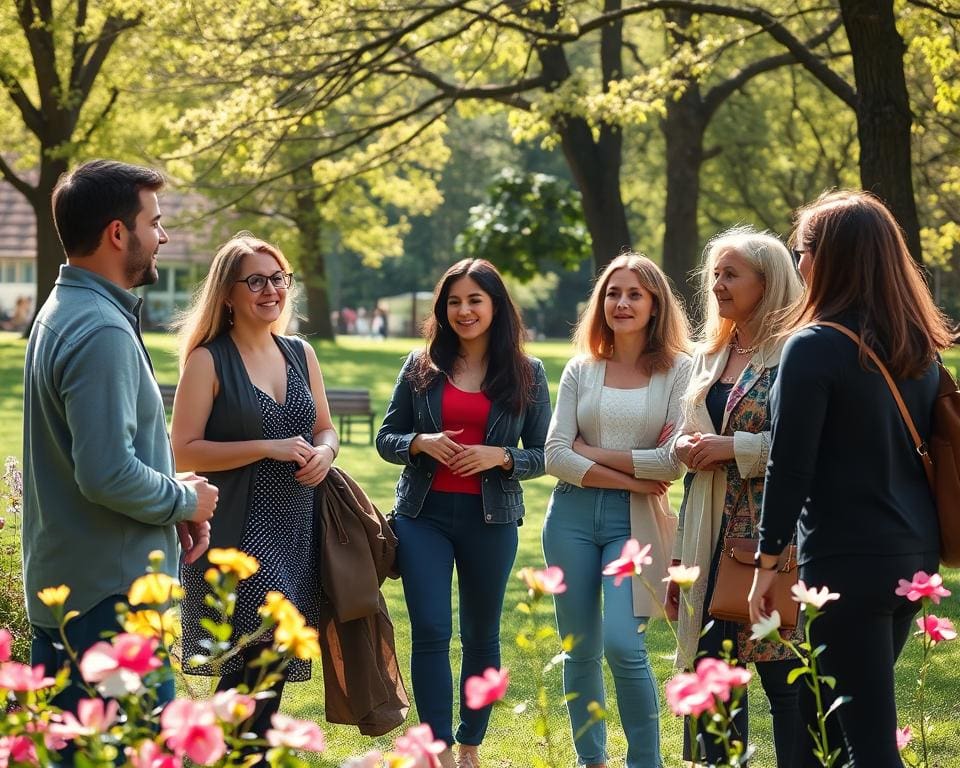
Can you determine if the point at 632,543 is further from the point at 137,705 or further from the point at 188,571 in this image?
the point at 188,571

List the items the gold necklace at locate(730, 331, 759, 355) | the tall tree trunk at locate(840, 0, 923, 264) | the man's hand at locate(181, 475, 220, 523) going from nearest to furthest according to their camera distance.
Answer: the man's hand at locate(181, 475, 220, 523) → the gold necklace at locate(730, 331, 759, 355) → the tall tree trunk at locate(840, 0, 923, 264)

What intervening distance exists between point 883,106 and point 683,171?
43.2 feet

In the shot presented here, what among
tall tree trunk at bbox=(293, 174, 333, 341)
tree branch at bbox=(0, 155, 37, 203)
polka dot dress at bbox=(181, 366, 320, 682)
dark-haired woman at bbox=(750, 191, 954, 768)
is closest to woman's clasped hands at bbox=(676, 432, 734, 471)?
dark-haired woman at bbox=(750, 191, 954, 768)

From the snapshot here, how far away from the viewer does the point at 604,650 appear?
5.11m

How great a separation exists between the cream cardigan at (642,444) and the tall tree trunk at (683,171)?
17.8m

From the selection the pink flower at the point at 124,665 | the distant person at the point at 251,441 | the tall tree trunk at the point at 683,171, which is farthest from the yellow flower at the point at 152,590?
the tall tree trunk at the point at 683,171

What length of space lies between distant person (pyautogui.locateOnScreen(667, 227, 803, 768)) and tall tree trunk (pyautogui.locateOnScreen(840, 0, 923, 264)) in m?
5.70

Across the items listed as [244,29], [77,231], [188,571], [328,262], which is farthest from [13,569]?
[328,262]

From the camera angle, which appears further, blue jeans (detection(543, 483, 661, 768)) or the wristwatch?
blue jeans (detection(543, 483, 661, 768))

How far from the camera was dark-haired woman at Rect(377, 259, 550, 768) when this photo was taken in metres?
5.31

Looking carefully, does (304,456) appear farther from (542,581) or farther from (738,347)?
(542,581)

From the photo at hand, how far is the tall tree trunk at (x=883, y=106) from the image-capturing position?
33.4 ft

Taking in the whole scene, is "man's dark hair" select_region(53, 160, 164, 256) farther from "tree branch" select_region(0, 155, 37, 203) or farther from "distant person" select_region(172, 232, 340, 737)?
"tree branch" select_region(0, 155, 37, 203)

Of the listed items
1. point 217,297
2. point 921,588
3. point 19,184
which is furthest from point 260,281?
point 19,184
